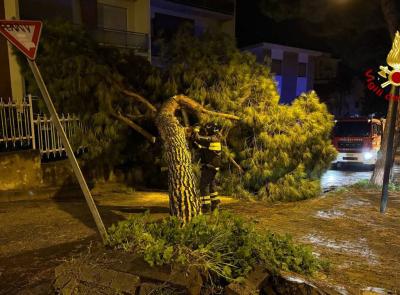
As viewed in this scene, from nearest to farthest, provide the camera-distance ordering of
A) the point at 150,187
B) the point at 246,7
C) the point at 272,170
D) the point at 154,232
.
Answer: the point at 154,232 < the point at 272,170 < the point at 150,187 < the point at 246,7

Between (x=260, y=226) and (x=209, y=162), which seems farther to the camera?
(x=209, y=162)

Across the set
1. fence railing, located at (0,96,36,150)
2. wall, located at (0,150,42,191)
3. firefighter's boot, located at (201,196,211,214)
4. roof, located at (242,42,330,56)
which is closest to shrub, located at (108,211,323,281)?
firefighter's boot, located at (201,196,211,214)

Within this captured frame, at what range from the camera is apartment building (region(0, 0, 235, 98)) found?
1220 cm

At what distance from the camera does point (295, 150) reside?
8.64 metres

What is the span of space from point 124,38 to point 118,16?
105 cm

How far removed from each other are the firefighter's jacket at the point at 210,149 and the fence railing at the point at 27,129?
305 cm

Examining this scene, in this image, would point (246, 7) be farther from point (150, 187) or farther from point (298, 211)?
point (298, 211)

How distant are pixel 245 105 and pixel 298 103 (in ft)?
4.45

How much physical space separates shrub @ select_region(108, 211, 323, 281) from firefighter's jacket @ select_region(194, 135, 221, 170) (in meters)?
2.50

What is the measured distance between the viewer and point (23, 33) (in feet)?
12.8

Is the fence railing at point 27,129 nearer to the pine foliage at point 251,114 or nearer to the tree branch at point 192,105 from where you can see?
the pine foliage at point 251,114

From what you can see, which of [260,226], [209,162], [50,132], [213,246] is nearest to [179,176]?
[213,246]

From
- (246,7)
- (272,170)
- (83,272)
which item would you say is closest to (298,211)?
(272,170)

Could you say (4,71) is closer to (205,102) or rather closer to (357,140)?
(205,102)
